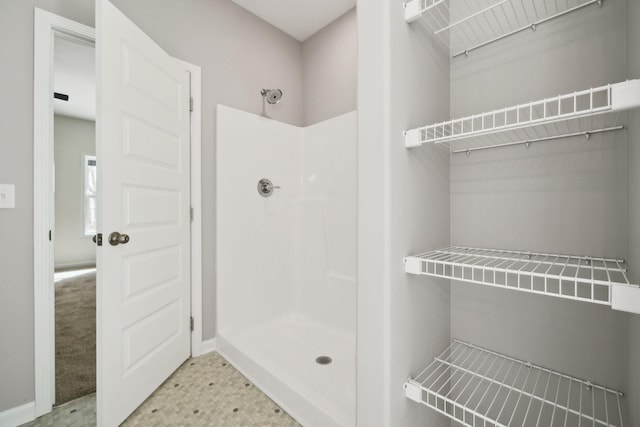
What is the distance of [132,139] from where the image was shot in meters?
1.45

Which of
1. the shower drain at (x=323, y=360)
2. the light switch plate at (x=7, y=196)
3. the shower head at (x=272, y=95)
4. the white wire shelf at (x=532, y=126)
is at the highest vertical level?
the shower head at (x=272, y=95)

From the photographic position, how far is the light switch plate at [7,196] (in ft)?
4.45

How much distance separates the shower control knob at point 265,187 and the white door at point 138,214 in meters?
0.58

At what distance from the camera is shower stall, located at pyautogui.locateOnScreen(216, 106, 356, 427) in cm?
208

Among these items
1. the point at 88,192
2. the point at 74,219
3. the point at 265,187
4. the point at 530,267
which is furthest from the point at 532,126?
the point at 74,219

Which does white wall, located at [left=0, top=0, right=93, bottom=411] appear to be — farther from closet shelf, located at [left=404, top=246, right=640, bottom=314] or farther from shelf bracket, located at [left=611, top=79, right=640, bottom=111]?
shelf bracket, located at [left=611, top=79, right=640, bottom=111]

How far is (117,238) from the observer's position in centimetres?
134

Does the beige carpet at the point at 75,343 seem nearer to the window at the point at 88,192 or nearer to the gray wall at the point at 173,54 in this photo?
the gray wall at the point at 173,54

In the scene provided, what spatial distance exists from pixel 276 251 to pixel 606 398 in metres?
2.02

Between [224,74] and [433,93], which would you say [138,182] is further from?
[433,93]

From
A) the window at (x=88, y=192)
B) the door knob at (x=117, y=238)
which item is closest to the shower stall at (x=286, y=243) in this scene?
the door knob at (x=117, y=238)

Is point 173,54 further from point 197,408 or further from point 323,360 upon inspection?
point 323,360

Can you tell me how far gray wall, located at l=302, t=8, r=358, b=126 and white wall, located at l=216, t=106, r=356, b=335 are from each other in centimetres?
24

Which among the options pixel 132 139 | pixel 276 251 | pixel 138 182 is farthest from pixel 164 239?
pixel 276 251
